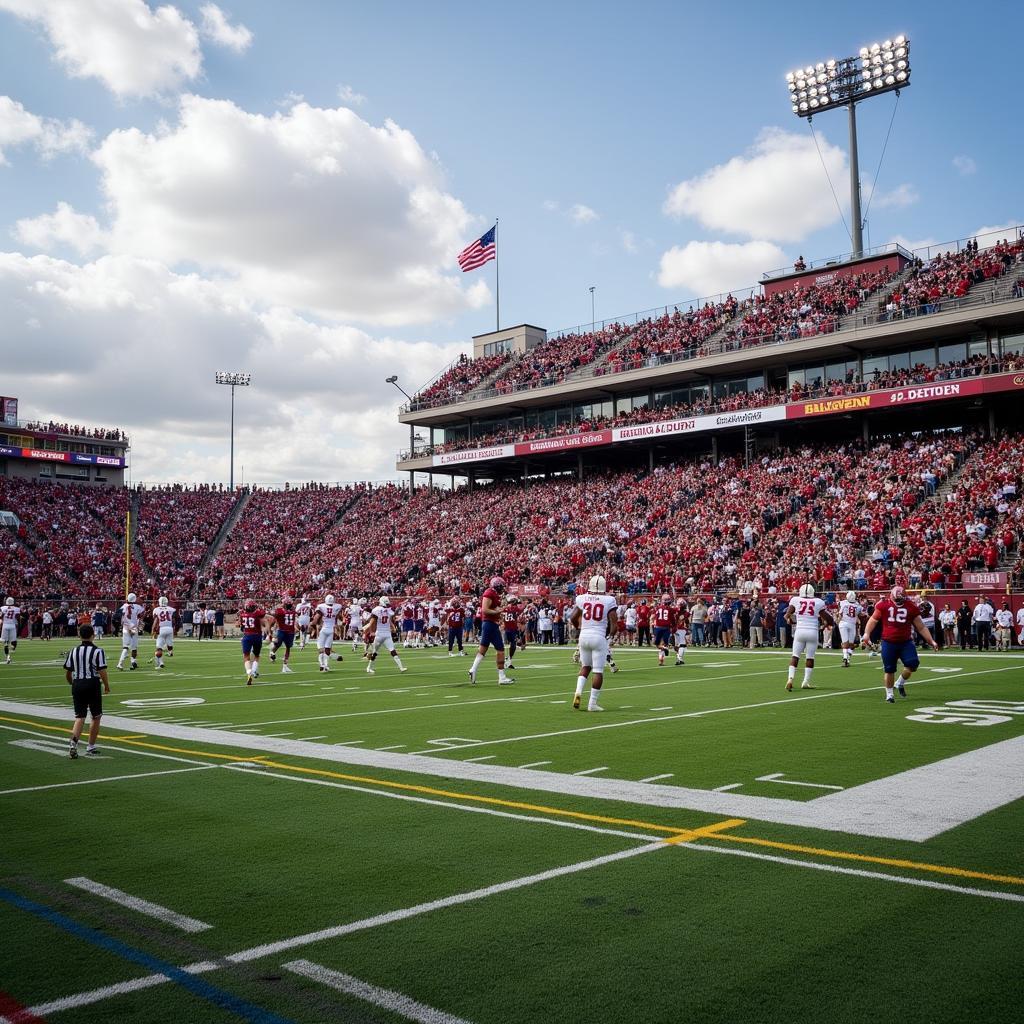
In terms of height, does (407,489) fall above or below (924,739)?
above

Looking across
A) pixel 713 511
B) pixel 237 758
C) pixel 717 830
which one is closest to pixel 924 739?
pixel 717 830

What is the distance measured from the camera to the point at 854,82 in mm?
49250

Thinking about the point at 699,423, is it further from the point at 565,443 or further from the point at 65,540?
the point at 65,540

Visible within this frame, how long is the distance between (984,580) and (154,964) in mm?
28385

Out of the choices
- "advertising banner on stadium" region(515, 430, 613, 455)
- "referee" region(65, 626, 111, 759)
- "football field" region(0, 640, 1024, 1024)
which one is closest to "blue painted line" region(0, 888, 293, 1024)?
"football field" region(0, 640, 1024, 1024)

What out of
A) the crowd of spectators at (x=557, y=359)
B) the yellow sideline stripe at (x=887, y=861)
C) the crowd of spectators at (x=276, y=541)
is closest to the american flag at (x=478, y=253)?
the crowd of spectators at (x=557, y=359)

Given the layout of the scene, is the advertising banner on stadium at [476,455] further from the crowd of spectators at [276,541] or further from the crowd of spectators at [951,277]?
the crowd of spectators at [951,277]

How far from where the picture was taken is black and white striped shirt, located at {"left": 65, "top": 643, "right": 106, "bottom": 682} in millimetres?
10125

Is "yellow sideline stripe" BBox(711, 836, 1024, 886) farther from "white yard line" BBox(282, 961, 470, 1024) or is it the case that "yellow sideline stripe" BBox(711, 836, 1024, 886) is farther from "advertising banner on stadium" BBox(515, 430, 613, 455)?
"advertising banner on stadium" BBox(515, 430, 613, 455)

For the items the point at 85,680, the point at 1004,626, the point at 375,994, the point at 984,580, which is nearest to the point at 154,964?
the point at 375,994

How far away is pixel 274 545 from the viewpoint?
60000 millimetres

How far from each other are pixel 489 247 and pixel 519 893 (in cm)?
5007

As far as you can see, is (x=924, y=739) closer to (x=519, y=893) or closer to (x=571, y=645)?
(x=519, y=893)

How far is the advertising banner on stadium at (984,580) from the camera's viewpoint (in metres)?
27.6
